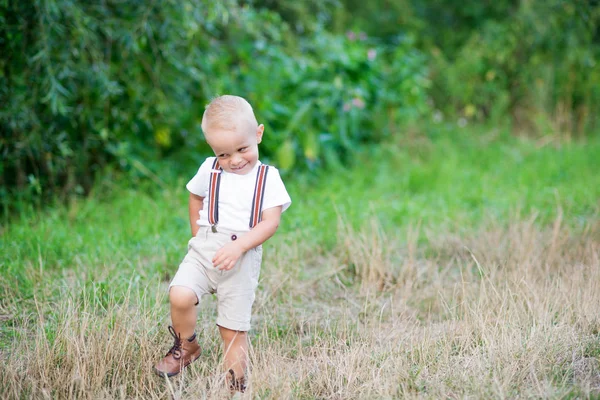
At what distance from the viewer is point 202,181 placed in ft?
10.6

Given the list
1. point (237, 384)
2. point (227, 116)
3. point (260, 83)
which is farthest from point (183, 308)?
point (260, 83)

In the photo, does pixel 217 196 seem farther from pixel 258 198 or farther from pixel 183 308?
pixel 183 308

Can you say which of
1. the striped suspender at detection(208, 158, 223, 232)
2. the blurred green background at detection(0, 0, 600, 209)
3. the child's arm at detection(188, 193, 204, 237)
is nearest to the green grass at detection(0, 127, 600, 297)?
the blurred green background at detection(0, 0, 600, 209)

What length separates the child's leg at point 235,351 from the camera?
314cm

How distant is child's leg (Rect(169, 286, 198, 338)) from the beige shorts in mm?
49

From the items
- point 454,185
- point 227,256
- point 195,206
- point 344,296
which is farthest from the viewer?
point 454,185

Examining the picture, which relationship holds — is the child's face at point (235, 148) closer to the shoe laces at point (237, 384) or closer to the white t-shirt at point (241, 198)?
the white t-shirt at point (241, 198)

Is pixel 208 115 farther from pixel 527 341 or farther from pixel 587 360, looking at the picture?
pixel 587 360

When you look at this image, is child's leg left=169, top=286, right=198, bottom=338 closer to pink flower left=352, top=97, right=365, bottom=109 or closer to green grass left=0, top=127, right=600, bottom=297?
green grass left=0, top=127, right=600, bottom=297

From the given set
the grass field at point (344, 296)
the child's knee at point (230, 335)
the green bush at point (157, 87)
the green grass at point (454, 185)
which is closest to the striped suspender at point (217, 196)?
the child's knee at point (230, 335)

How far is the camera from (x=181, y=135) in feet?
22.2

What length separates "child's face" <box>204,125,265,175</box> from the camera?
3.00 metres

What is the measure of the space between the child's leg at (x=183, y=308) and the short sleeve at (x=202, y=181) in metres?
0.48

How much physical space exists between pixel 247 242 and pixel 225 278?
23cm
